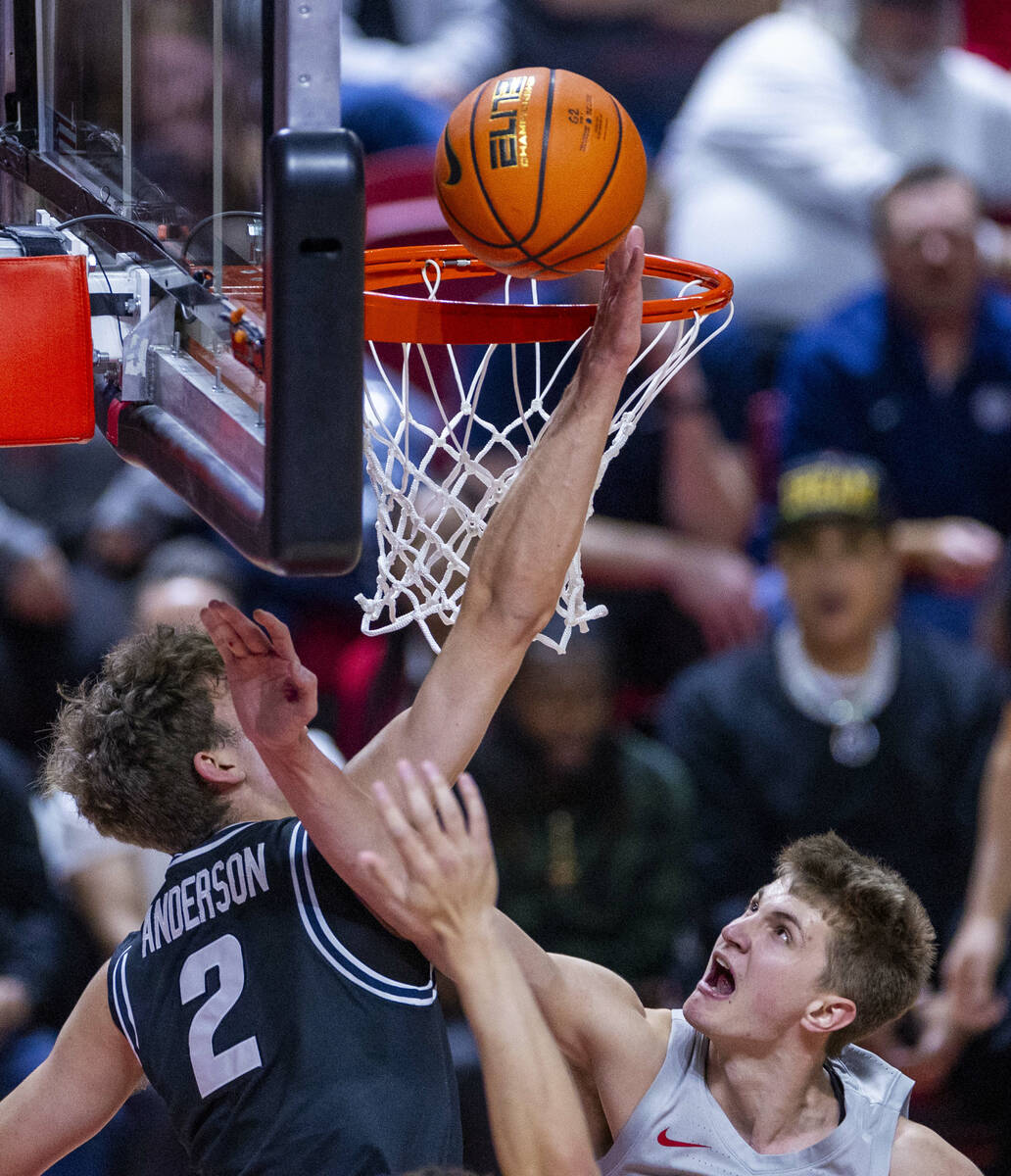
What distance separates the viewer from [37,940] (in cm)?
461

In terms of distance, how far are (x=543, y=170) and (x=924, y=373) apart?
346 centimetres

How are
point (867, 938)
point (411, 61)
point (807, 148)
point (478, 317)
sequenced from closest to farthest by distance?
point (478, 317), point (867, 938), point (807, 148), point (411, 61)

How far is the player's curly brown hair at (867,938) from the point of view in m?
2.96

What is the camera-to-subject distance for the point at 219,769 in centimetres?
273

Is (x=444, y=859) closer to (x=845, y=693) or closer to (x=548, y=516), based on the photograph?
(x=548, y=516)

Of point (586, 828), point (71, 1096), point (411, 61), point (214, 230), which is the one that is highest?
point (214, 230)

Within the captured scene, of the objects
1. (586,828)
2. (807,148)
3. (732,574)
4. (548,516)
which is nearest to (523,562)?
(548,516)

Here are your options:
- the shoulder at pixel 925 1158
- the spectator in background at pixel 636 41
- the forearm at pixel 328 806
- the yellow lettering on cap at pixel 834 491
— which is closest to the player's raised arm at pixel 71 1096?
the forearm at pixel 328 806

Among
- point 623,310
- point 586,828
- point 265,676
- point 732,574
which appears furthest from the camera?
point 732,574

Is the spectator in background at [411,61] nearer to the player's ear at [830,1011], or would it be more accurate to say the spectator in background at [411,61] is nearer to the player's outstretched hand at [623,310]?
the player's outstretched hand at [623,310]

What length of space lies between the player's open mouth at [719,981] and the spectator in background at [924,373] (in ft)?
9.75

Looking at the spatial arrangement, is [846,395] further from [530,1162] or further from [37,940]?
[530,1162]

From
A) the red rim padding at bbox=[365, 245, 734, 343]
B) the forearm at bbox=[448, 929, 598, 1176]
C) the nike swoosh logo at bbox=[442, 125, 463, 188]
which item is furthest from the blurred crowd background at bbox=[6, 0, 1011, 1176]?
the forearm at bbox=[448, 929, 598, 1176]

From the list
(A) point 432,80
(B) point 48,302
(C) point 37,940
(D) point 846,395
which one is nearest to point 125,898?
(C) point 37,940
